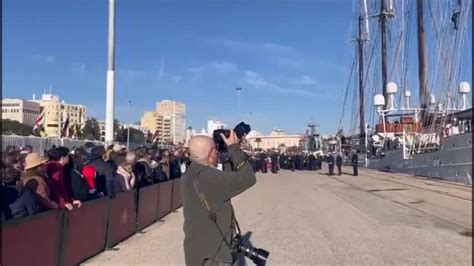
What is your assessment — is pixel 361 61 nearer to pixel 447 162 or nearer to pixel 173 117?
pixel 447 162

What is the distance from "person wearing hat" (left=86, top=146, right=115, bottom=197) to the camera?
34.4 ft

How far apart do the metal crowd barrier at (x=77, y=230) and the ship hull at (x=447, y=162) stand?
22.5m

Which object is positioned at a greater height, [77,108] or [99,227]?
[77,108]

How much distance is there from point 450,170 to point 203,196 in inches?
1289

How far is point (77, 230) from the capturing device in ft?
28.0

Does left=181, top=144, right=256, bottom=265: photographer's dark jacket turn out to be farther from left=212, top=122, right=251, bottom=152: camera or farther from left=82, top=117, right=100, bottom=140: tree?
left=82, top=117, right=100, bottom=140: tree

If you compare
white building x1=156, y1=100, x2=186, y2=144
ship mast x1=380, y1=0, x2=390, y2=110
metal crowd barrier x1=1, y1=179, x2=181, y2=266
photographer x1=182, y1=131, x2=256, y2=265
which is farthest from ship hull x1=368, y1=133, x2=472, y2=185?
white building x1=156, y1=100, x2=186, y2=144

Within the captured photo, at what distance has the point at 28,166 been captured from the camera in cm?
758

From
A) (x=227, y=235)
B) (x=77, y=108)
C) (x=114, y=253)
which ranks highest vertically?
(x=77, y=108)

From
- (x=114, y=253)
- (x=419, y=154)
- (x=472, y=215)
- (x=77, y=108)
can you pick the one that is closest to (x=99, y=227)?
(x=114, y=253)

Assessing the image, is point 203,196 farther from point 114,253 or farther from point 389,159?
point 389,159

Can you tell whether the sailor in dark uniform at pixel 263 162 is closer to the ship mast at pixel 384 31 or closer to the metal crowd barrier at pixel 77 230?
the ship mast at pixel 384 31

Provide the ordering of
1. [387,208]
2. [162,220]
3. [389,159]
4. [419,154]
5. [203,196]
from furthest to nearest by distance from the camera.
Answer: [389,159], [419,154], [387,208], [162,220], [203,196]

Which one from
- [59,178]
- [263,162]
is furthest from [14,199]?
[263,162]
